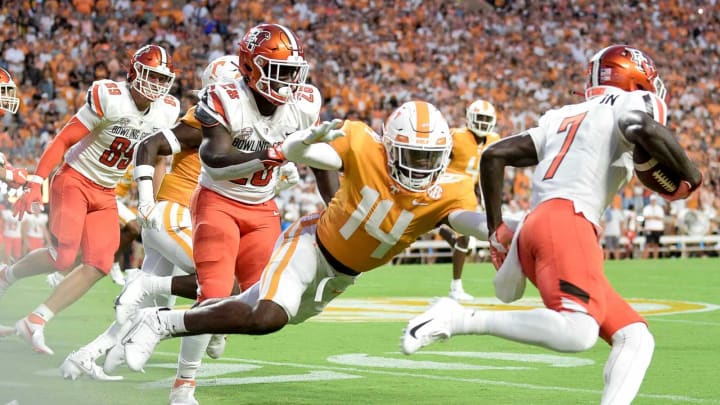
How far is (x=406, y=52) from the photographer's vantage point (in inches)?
1013

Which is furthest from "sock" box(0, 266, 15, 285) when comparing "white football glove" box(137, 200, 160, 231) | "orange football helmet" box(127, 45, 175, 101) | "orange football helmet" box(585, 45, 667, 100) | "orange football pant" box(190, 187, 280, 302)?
"orange football helmet" box(585, 45, 667, 100)

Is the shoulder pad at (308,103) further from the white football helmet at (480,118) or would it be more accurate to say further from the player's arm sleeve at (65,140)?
the white football helmet at (480,118)

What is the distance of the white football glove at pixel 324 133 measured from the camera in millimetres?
4727

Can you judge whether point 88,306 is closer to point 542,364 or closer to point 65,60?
point 542,364

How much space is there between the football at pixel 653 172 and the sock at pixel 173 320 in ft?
6.82

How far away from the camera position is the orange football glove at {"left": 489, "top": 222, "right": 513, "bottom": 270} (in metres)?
4.88

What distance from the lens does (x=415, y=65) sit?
2536 cm

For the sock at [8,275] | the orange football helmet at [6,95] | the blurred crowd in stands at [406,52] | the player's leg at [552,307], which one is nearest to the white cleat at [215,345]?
the player's leg at [552,307]

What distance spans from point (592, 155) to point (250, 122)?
196cm

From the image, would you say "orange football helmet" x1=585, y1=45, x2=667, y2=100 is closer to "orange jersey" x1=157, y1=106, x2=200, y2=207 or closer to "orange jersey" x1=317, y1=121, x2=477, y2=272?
"orange jersey" x1=317, y1=121, x2=477, y2=272

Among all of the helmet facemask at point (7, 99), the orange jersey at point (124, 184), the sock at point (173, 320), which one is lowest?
the orange jersey at point (124, 184)

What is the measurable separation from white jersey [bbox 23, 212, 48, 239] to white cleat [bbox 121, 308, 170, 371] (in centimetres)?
1163

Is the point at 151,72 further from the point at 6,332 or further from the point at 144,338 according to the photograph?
the point at 144,338

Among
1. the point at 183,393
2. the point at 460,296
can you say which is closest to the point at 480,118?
the point at 460,296
